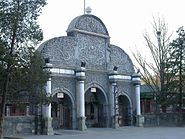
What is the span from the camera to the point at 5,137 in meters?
25.3

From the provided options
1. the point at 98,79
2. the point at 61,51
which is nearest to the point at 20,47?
the point at 61,51

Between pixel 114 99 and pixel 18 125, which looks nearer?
pixel 18 125

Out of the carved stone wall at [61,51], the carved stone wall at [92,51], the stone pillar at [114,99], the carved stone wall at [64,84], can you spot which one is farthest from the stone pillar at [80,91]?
the stone pillar at [114,99]

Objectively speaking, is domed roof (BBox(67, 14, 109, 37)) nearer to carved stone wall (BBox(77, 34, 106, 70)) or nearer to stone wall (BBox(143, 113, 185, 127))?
carved stone wall (BBox(77, 34, 106, 70))

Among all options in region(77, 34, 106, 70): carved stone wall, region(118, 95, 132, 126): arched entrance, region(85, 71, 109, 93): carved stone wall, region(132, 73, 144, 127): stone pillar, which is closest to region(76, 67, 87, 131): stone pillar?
region(85, 71, 109, 93): carved stone wall

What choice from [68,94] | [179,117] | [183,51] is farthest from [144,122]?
[68,94]

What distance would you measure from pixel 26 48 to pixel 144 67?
93.2ft

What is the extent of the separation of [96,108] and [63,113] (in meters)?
4.41

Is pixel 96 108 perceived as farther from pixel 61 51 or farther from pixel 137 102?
pixel 61 51

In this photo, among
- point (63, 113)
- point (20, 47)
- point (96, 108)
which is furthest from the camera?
point (96, 108)

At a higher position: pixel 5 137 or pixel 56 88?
pixel 56 88

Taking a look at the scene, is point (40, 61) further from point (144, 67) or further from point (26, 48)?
point (144, 67)

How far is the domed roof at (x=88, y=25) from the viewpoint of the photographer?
32862 millimetres

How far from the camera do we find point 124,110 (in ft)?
124
